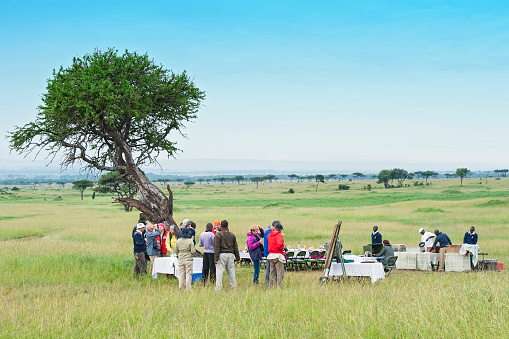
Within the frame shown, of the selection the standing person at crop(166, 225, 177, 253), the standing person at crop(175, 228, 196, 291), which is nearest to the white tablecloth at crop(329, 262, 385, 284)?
the standing person at crop(175, 228, 196, 291)

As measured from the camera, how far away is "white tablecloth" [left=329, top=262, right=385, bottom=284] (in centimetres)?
1384

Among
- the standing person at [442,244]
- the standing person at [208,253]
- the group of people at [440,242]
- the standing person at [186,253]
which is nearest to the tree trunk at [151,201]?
the standing person at [208,253]

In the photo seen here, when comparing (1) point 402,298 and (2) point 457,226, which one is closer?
(1) point 402,298

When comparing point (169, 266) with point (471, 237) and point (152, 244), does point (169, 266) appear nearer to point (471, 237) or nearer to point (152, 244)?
point (152, 244)

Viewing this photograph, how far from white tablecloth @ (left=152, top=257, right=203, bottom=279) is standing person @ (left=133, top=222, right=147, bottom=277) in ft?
1.51

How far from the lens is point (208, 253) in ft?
46.4

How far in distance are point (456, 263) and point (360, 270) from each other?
5.04m

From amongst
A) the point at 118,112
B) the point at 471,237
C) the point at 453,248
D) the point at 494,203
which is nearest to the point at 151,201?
the point at 118,112

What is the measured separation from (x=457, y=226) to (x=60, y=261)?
27.3 m

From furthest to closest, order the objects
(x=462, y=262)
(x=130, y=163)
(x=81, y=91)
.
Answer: (x=130, y=163) → (x=81, y=91) → (x=462, y=262)

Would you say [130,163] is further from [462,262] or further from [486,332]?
[486,332]

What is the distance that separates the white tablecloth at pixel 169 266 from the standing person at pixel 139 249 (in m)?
0.46

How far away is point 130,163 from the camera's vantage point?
24.2m

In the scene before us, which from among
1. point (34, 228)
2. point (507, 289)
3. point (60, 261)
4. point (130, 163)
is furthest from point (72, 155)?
point (507, 289)
